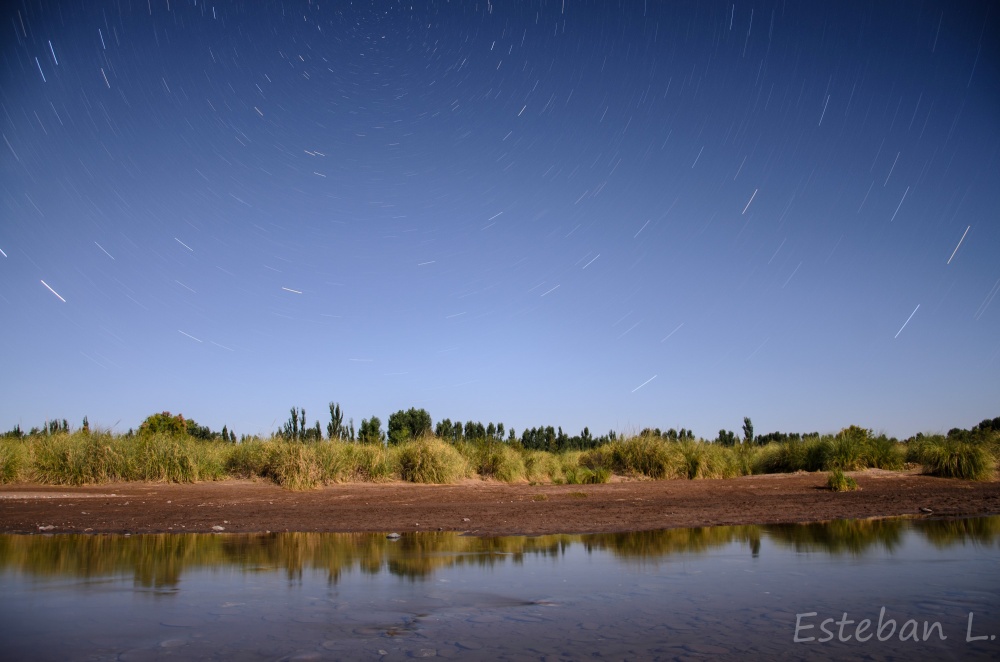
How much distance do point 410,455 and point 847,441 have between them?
699 inches

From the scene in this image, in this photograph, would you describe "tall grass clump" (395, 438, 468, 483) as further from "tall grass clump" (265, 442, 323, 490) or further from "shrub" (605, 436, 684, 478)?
"shrub" (605, 436, 684, 478)

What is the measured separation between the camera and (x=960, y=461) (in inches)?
901

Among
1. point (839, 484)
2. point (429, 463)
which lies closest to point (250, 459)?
point (429, 463)

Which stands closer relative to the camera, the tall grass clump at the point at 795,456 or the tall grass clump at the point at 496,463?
the tall grass clump at the point at 496,463

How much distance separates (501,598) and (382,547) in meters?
3.56

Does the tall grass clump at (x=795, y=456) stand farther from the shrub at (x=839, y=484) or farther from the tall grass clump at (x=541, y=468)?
the tall grass clump at (x=541, y=468)

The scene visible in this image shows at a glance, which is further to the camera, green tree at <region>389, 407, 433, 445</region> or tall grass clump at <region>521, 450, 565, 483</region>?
green tree at <region>389, 407, 433, 445</region>

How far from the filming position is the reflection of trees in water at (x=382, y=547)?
22.6 ft

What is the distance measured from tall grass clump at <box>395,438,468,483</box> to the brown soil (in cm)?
218

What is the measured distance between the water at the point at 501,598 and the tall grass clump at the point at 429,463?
14296 millimetres

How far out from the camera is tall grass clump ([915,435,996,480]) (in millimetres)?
22469

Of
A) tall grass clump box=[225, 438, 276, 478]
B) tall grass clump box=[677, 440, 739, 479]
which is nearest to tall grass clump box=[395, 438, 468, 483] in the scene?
tall grass clump box=[225, 438, 276, 478]

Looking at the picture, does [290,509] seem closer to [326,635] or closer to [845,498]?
[326,635]

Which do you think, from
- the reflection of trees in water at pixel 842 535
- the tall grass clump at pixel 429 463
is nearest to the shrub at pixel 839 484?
the reflection of trees in water at pixel 842 535
